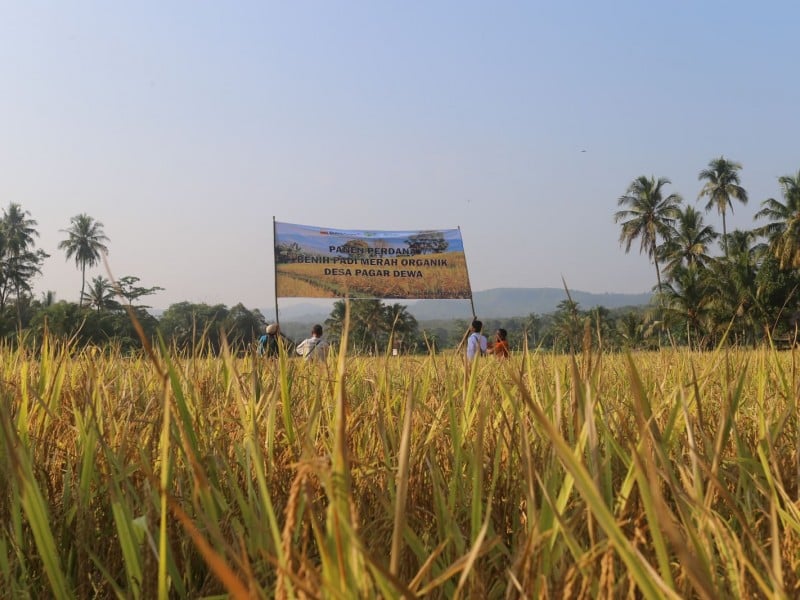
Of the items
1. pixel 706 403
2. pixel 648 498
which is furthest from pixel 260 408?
pixel 706 403

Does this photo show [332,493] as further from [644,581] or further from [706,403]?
[706,403]

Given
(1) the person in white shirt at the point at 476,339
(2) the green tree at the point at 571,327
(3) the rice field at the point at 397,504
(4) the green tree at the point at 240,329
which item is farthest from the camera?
(4) the green tree at the point at 240,329

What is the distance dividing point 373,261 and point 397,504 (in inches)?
475

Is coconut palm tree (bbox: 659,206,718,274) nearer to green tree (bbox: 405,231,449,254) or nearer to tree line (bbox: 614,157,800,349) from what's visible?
tree line (bbox: 614,157,800,349)

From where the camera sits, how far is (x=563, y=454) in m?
0.47

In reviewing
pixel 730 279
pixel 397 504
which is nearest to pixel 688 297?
pixel 730 279

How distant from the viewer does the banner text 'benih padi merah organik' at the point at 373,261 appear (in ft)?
39.2

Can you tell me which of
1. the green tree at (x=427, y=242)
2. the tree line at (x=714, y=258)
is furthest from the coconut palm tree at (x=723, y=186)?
the green tree at (x=427, y=242)

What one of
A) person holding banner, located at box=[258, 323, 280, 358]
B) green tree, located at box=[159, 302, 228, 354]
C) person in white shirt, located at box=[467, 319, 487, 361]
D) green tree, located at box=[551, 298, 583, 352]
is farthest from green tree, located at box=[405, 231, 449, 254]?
green tree, located at box=[551, 298, 583, 352]

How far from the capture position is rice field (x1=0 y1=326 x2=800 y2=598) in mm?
515

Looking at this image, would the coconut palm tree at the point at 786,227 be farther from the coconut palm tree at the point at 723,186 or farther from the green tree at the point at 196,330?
the green tree at the point at 196,330

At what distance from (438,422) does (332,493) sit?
87 centimetres

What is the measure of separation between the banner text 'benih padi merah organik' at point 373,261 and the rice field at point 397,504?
10257mm

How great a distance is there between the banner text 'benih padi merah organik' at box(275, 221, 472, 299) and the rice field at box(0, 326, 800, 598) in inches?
404
